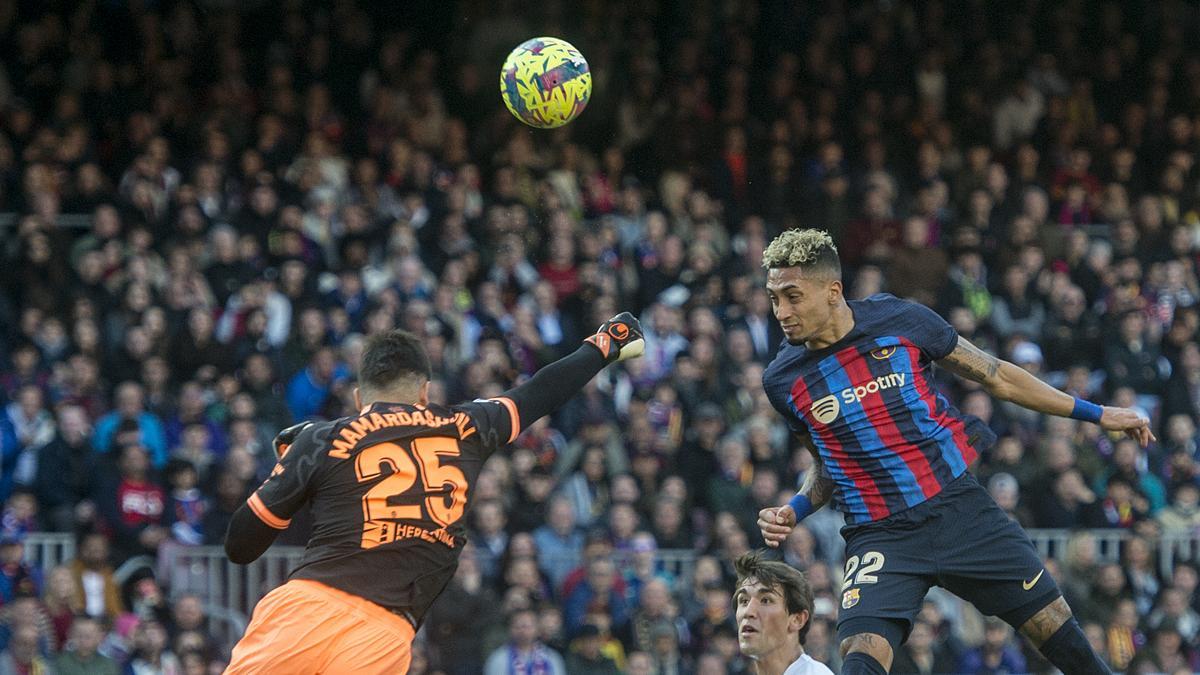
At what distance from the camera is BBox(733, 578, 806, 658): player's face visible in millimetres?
7113

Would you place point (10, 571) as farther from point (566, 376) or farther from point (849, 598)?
point (849, 598)

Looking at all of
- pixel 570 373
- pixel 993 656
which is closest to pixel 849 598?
→ pixel 570 373

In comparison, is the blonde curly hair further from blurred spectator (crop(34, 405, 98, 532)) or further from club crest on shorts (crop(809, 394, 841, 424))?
blurred spectator (crop(34, 405, 98, 532))

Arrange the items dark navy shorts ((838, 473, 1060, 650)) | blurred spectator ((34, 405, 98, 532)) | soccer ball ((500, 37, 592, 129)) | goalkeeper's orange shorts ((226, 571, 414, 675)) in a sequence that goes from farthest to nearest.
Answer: blurred spectator ((34, 405, 98, 532)) → soccer ball ((500, 37, 592, 129)) → dark navy shorts ((838, 473, 1060, 650)) → goalkeeper's orange shorts ((226, 571, 414, 675))

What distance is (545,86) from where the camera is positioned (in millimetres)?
10656

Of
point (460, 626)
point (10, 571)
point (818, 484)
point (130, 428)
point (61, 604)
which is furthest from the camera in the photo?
point (130, 428)

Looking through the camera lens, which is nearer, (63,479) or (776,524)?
(776,524)

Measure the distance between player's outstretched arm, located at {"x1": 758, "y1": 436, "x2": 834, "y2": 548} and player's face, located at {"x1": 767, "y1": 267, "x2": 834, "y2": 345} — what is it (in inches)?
23.0

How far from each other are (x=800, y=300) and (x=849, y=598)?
1254 mm

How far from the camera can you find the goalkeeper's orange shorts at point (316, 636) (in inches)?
259

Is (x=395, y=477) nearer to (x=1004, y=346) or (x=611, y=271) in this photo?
(x=611, y=271)

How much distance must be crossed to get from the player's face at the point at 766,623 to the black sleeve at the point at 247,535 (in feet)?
6.03

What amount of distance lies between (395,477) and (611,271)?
29.0ft

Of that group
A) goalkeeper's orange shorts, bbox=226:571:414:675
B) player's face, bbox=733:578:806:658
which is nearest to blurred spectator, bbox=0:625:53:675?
goalkeeper's orange shorts, bbox=226:571:414:675
